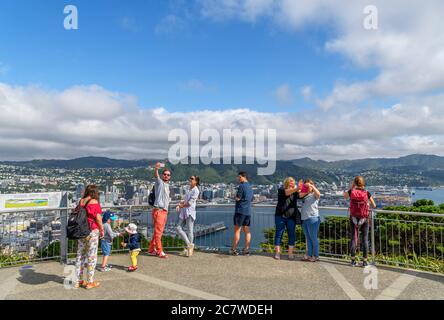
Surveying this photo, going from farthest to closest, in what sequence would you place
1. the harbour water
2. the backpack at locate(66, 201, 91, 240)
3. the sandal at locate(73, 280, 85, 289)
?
the harbour water → the sandal at locate(73, 280, 85, 289) → the backpack at locate(66, 201, 91, 240)

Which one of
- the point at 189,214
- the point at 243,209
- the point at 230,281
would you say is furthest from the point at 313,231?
the point at 189,214

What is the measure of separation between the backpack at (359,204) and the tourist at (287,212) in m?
1.21

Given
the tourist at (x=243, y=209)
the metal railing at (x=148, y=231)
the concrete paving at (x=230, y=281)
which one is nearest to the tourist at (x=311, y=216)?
the concrete paving at (x=230, y=281)

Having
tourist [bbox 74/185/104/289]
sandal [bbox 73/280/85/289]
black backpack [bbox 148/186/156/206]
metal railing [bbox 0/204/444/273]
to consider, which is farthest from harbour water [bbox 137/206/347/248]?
sandal [bbox 73/280/85/289]

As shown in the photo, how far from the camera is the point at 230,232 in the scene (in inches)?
328

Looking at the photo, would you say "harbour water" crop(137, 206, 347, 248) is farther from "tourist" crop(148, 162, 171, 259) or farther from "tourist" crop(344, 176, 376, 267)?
"tourist" crop(344, 176, 376, 267)

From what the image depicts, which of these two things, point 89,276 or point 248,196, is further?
point 248,196

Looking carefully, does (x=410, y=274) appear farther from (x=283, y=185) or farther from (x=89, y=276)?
(x=89, y=276)

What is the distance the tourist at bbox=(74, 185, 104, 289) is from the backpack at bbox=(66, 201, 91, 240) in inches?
3.4

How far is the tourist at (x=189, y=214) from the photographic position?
7.40 metres

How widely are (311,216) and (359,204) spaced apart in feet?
3.50

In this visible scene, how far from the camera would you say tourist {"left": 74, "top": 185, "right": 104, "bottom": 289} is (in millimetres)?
5244
